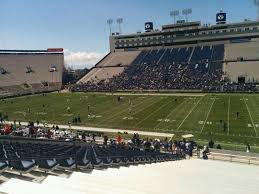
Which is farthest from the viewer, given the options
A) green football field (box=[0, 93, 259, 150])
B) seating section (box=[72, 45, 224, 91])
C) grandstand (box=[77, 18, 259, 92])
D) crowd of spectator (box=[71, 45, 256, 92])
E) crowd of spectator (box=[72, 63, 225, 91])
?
grandstand (box=[77, 18, 259, 92])

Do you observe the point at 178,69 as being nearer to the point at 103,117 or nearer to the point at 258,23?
the point at 258,23

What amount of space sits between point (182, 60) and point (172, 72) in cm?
901

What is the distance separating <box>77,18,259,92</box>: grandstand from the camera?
3118 inches

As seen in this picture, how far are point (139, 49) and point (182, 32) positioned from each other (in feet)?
50.6

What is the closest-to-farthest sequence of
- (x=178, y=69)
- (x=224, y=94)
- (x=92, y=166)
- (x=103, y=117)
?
(x=92, y=166) → (x=103, y=117) → (x=224, y=94) → (x=178, y=69)

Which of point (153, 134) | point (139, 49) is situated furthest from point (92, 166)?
point (139, 49)

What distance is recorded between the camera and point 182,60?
312ft

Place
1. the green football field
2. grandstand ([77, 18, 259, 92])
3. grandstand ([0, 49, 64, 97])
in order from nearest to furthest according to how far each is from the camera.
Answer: the green football field
grandstand ([77, 18, 259, 92])
grandstand ([0, 49, 64, 97])

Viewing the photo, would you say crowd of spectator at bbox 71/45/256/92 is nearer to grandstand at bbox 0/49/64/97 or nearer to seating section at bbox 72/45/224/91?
seating section at bbox 72/45/224/91

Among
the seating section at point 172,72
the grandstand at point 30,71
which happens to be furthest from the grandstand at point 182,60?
the grandstand at point 30,71

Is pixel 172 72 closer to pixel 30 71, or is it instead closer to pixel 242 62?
pixel 242 62

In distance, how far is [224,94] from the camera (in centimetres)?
6588

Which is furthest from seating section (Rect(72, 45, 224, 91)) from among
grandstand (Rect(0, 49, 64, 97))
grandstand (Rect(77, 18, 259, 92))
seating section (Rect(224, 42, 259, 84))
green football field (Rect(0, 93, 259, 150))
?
Result: green football field (Rect(0, 93, 259, 150))

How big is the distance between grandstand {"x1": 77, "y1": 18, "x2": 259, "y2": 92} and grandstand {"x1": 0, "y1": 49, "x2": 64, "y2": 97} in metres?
9.87
